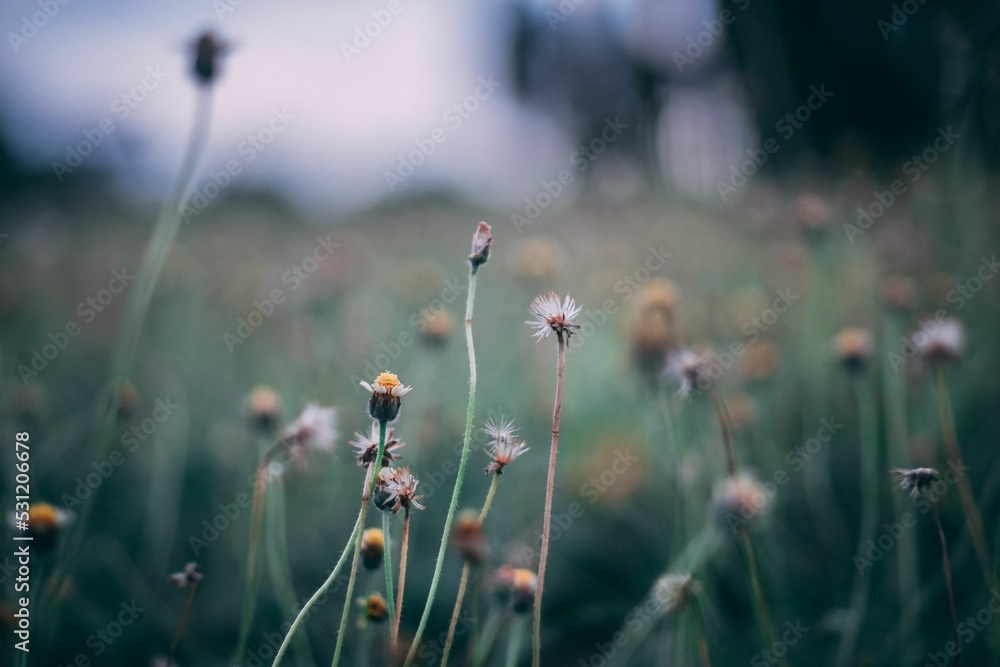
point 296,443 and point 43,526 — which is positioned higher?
point 296,443

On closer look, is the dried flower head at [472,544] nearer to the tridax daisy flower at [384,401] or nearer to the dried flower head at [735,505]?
the tridax daisy flower at [384,401]

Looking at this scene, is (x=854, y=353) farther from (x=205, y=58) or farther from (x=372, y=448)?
(x=205, y=58)

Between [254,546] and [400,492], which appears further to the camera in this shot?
[254,546]
